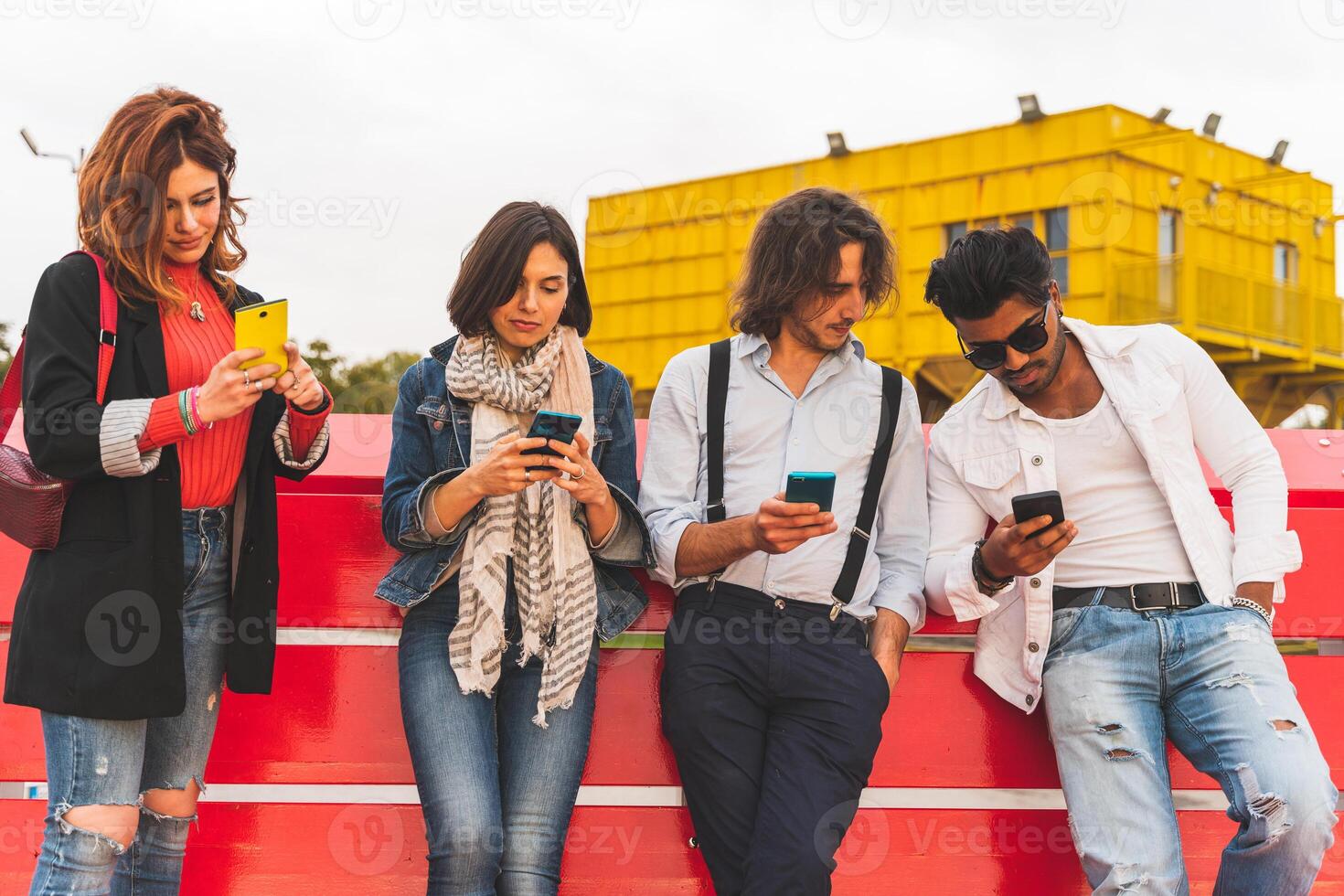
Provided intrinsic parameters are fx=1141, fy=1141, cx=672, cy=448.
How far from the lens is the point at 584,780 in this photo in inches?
113

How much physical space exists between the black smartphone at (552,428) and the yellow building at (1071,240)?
30.0 feet

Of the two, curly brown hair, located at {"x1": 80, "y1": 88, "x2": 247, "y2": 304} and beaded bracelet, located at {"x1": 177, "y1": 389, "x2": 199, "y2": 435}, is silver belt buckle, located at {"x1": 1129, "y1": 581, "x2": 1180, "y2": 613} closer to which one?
beaded bracelet, located at {"x1": 177, "y1": 389, "x2": 199, "y2": 435}

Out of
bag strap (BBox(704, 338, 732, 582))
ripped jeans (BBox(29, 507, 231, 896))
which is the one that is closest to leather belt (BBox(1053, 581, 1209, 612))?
bag strap (BBox(704, 338, 732, 582))

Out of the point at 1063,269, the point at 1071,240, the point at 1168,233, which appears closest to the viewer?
the point at 1071,240

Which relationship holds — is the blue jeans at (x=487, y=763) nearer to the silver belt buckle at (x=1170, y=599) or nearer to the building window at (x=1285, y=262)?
the silver belt buckle at (x=1170, y=599)

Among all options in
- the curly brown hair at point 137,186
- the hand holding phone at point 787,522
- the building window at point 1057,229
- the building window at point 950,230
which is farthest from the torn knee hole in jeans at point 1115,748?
the building window at point 950,230

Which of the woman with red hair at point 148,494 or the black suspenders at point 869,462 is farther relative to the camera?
the black suspenders at point 869,462

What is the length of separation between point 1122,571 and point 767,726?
3.02 ft

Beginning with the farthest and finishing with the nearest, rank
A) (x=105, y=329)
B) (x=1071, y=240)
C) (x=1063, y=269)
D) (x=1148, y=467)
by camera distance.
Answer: (x=1063, y=269)
(x=1071, y=240)
(x=1148, y=467)
(x=105, y=329)

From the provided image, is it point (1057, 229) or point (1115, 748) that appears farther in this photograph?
point (1057, 229)

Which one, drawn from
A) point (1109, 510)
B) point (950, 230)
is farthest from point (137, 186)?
point (950, 230)

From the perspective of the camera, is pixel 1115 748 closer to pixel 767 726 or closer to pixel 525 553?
pixel 767 726

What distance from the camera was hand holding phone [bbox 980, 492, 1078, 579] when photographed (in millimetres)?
2359

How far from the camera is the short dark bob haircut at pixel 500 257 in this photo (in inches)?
103
